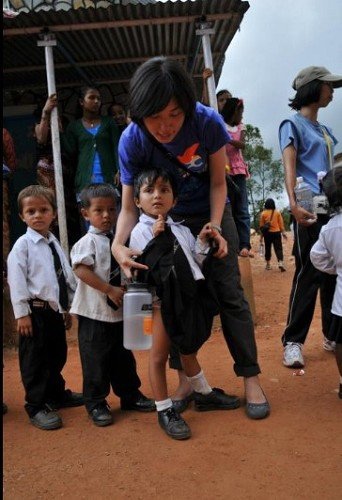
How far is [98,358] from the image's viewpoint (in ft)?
9.09

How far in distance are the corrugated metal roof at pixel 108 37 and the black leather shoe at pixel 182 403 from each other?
4.22 metres

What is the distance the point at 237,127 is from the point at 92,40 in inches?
86.3

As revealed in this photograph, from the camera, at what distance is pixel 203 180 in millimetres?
2643

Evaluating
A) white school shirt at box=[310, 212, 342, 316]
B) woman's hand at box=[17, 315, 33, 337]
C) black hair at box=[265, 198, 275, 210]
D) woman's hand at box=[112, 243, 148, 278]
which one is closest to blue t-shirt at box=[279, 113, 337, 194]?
white school shirt at box=[310, 212, 342, 316]

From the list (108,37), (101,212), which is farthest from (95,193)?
(108,37)

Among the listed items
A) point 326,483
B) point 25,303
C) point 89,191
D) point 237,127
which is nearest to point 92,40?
point 237,127

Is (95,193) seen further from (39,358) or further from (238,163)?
(238,163)

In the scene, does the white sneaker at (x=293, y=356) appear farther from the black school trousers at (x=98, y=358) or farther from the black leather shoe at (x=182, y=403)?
the black school trousers at (x=98, y=358)

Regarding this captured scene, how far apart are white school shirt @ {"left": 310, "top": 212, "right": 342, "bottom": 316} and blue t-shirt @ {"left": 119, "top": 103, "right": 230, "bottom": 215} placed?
2.62 ft

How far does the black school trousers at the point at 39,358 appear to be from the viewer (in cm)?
283

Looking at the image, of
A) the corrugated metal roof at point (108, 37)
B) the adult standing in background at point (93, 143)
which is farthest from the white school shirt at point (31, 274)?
the corrugated metal roof at point (108, 37)

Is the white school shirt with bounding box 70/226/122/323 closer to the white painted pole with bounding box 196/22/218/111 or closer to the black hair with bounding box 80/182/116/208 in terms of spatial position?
the black hair with bounding box 80/182/116/208

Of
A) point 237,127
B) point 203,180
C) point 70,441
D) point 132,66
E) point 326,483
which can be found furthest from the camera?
point 132,66

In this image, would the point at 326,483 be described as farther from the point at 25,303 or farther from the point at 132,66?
the point at 132,66
